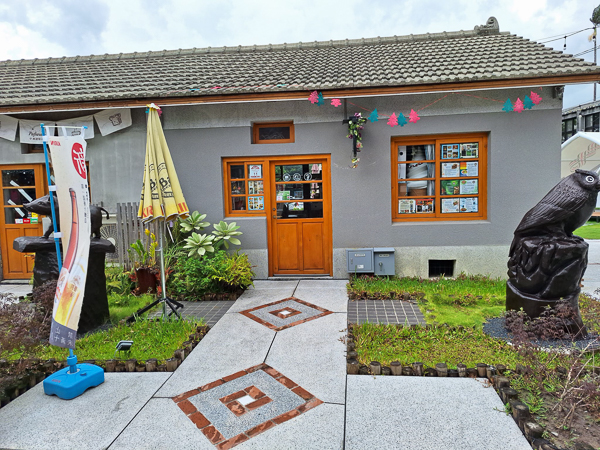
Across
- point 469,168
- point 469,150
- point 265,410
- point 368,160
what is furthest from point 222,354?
point 469,150

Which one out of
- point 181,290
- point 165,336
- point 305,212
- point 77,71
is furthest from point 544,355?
point 77,71

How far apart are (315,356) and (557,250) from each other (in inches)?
115

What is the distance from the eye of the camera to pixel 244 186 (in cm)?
780

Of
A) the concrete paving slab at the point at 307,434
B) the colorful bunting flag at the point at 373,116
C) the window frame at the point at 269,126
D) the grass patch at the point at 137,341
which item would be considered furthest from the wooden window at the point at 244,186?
the concrete paving slab at the point at 307,434

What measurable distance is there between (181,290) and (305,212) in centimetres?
275

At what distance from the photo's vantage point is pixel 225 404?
3.38 metres

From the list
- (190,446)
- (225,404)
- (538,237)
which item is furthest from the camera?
(538,237)

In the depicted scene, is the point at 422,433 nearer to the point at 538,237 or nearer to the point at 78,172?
the point at 538,237

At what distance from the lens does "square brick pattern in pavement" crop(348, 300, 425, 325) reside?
5.32 metres

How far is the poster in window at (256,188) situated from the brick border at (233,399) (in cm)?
427

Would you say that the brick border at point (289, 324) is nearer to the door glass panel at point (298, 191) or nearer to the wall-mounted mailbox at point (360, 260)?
the wall-mounted mailbox at point (360, 260)

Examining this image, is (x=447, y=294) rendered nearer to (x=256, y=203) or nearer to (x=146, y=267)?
(x=256, y=203)

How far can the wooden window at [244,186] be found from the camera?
Answer: 772cm

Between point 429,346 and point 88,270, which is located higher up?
point 88,270
